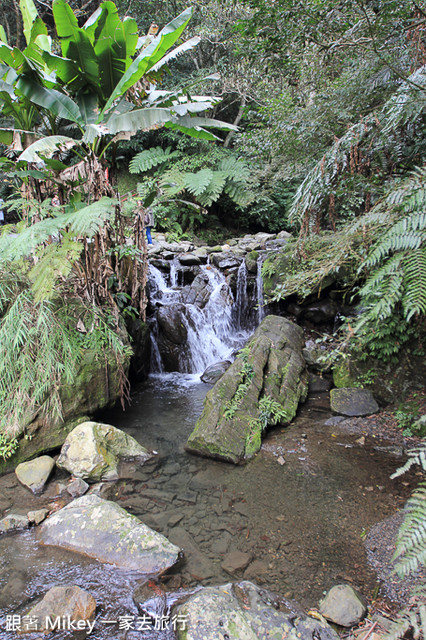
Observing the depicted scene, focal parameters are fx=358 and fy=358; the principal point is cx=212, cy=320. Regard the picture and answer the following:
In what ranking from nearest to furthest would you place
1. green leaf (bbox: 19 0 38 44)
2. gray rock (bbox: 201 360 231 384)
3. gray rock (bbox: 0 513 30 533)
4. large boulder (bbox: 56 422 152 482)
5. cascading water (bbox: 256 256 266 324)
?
gray rock (bbox: 0 513 30 533) < large boulder (bbox: 56 422 152 482) < green leaf (bbox: 19 0 38 44) < gray rock (bbox: 201 360 231 384) < cascading water (bbox: 256 256 266 324)

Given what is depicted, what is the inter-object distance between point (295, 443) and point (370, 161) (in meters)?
3.26

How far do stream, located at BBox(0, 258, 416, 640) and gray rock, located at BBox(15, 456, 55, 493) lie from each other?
8cm

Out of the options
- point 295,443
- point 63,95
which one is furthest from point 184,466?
point 63,95

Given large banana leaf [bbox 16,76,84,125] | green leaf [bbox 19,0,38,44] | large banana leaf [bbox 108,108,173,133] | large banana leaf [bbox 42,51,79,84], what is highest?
green leaf [bbox 19,0,38,44]

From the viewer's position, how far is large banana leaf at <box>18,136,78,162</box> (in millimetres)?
3842

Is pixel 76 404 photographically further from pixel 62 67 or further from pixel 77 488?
pixel 62 67

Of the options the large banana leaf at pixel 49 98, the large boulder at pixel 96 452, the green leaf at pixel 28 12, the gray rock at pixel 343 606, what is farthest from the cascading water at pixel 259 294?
the gray rock at pixel 343 606

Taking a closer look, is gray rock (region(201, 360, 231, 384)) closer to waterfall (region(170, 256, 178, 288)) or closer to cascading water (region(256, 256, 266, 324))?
cascading water (region(256, 256, 266, 324))

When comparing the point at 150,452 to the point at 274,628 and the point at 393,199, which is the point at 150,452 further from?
the point at 393,199

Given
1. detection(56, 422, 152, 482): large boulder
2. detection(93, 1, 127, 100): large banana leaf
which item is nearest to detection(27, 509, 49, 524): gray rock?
detection(56, 422, 152, 482): large boulder

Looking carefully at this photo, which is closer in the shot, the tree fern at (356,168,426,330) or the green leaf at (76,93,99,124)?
the tree fern at (356,168,426,330)

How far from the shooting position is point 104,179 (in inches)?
166

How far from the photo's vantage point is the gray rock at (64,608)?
84.7 inches

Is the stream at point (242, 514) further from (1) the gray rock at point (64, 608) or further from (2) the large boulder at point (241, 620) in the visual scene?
(2) the large boulder at point (241, 620)
